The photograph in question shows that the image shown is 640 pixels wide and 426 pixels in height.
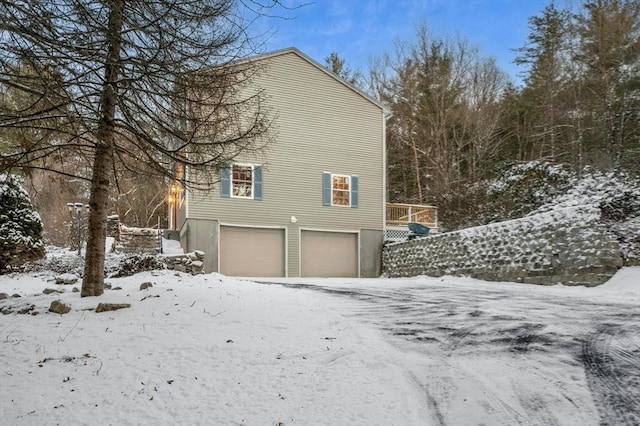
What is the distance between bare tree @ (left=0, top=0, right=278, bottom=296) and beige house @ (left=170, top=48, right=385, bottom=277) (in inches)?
296

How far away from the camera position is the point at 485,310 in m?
5.60

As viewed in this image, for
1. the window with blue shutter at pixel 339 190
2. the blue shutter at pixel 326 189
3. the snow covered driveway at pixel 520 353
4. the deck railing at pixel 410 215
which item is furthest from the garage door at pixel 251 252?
the snow covered driveway at pixel 520 353

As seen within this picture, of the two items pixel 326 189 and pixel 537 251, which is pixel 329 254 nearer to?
pixel 326 189

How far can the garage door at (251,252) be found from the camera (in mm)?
13102

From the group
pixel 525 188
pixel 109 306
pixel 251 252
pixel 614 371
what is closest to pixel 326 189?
pixel 251 252

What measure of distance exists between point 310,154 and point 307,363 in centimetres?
1131

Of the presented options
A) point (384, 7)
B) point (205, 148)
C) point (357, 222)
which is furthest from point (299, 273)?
point (205, 148)

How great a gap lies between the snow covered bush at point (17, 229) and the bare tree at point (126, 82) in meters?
4.85

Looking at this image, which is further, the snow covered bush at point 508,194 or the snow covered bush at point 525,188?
the snow covered bush at point 508,194

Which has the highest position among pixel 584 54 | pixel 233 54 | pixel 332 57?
pixel 332 57

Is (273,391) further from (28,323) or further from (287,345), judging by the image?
(28,323)

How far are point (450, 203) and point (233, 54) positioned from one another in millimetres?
12436

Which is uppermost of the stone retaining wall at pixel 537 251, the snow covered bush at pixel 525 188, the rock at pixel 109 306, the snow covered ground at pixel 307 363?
the snow covered bush at pixel 525 188

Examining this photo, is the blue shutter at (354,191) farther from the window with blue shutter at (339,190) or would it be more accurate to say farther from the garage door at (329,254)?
the garage door at (329,254)
